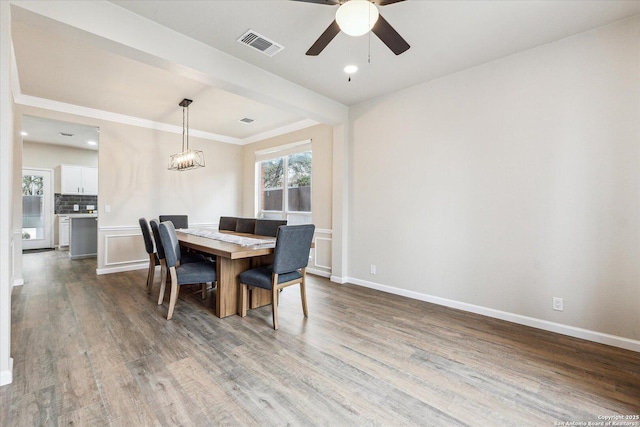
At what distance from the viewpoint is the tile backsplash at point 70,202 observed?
7.33m

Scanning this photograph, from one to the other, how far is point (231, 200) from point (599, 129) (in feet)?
20.0

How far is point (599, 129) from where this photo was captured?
7.88ft

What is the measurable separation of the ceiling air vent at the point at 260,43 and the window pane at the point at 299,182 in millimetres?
2391

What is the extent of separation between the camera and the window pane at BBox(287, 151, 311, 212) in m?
5.12

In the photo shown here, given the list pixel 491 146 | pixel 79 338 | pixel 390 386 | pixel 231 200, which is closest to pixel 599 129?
pixel 491 146

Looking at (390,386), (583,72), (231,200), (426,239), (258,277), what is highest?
(583,72)

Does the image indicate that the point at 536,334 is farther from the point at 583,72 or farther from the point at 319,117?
the point at 319,117

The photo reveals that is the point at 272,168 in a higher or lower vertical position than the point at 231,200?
higher

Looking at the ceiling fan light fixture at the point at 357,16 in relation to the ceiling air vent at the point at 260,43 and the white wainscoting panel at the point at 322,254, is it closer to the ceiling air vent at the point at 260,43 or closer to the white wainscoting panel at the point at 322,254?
the ceiling air vent at the point at 260,43

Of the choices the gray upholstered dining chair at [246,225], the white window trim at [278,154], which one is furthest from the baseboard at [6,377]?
the white window trim at [278,154]

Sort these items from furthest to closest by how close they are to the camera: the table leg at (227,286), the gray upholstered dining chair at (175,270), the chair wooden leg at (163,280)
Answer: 1. the chair wooden leg at (163,280)
2. the table leg at (227,286)
3. the gray upholstered dining chair at (175,270)

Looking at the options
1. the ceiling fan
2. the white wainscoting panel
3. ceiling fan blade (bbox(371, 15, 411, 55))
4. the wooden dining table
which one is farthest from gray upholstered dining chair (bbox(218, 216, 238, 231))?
ceiling fan blade (bbox(371, 15, 411, 55))

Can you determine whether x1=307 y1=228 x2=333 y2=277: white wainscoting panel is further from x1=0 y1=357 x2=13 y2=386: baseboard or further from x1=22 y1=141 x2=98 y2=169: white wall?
x1=22 y1=141 x2=98 y2=169: white wall

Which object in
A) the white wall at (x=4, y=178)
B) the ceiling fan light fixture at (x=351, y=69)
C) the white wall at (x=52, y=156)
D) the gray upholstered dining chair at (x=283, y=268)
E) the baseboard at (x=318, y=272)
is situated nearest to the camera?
the white wall at (x=4, y=178)
